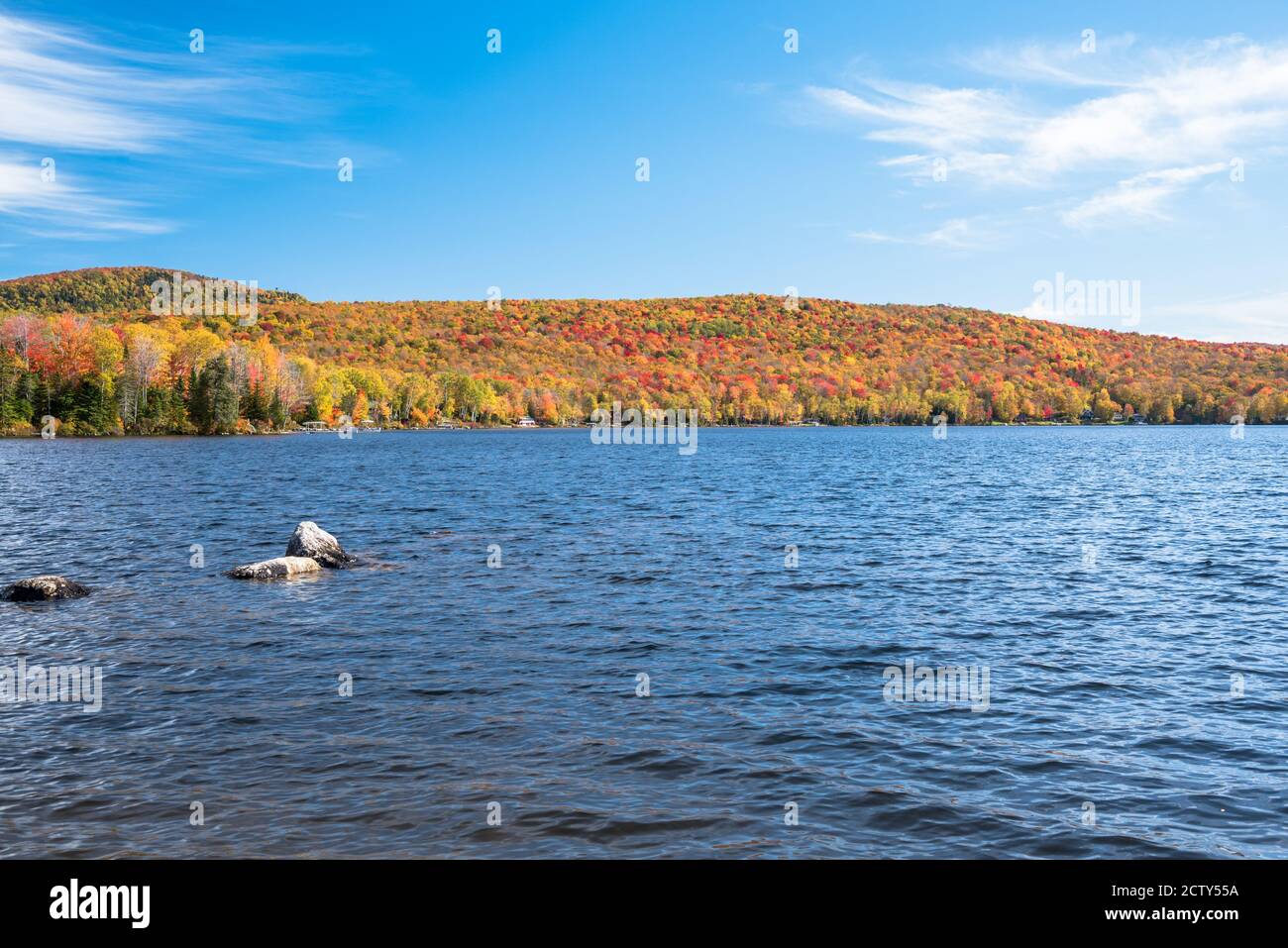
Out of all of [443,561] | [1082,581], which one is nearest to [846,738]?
[1082,581]

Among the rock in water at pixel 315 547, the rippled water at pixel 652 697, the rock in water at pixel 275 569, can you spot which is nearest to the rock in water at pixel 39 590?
the rippled water at pixel 652 697

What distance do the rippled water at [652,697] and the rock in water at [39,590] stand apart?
925 mm

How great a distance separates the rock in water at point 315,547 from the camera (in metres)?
32.2

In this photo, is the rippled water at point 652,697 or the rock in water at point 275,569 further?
the rock in water at point 275,569

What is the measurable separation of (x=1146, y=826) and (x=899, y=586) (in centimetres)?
1837

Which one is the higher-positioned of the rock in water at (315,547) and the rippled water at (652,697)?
the rock in water at (315,547)

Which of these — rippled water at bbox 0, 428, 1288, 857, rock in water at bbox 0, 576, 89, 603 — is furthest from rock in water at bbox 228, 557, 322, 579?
rock in water at bbox 0, 576, 89, 603

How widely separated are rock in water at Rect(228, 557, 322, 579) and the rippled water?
4.00ft

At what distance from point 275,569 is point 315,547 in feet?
6.61

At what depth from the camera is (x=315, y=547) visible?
3244cm

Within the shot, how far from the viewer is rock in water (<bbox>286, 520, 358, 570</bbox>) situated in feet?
105

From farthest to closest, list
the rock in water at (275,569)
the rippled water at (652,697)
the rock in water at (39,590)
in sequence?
the rock in water at (275,569)
the rock in water at (39,590)
the rippled water at (652,697)

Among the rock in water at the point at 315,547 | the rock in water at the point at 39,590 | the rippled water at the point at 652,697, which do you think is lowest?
the rippled water at the point at 652,697

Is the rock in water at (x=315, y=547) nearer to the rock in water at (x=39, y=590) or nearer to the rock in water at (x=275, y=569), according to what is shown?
the rock in water at (x=275, y=569)
